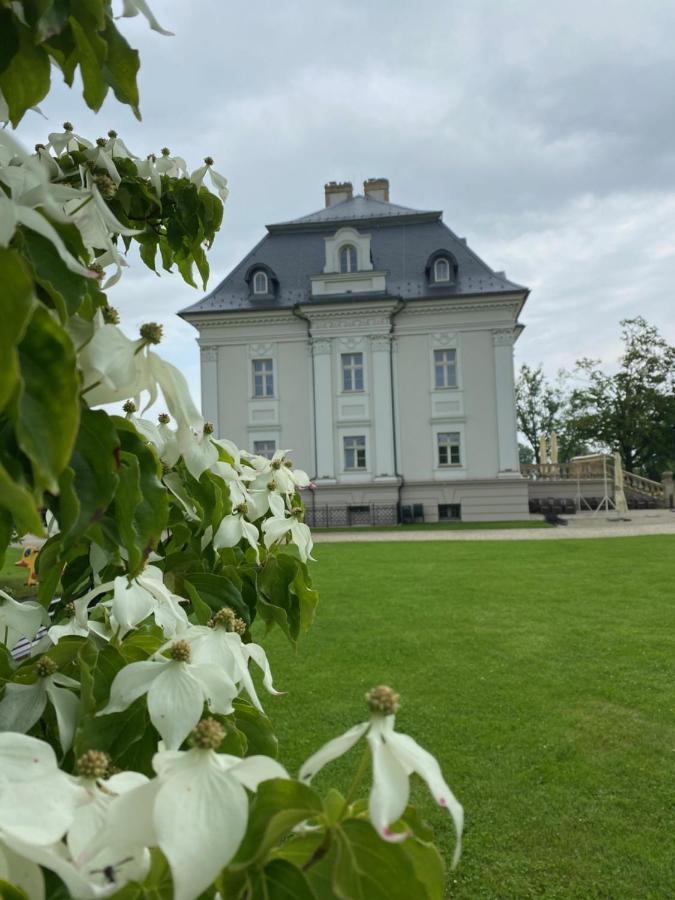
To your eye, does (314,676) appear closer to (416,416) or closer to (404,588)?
(404,588)

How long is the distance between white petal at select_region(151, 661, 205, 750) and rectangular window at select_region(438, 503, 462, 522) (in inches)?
963

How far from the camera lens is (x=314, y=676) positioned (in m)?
5.96

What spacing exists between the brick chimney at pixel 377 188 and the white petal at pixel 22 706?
31.0m

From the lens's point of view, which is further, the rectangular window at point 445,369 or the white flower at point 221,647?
the rectangular window at point 445,369

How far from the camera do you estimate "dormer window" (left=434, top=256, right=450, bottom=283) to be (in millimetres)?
25562

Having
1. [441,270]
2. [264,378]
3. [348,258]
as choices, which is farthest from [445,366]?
[264,378]

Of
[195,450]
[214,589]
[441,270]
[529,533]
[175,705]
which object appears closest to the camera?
[175,705]

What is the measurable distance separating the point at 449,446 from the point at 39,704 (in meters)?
24.7

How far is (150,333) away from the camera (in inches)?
33.5

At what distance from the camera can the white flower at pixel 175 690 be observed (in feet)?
2.93

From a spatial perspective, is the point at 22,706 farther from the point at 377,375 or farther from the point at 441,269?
the point at 441,269

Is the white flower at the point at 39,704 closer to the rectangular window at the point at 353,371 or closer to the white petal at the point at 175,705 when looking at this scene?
the white petal at the point at 175,705

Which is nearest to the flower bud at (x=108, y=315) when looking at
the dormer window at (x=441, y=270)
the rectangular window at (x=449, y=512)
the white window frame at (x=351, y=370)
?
the rectangular window at (x=449, y=512)

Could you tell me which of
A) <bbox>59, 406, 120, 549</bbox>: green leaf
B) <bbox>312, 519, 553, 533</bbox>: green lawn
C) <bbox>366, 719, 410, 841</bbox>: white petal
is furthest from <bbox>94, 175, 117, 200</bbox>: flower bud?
<bbox>312, 519, 553, 533</bbox>: green lawn
